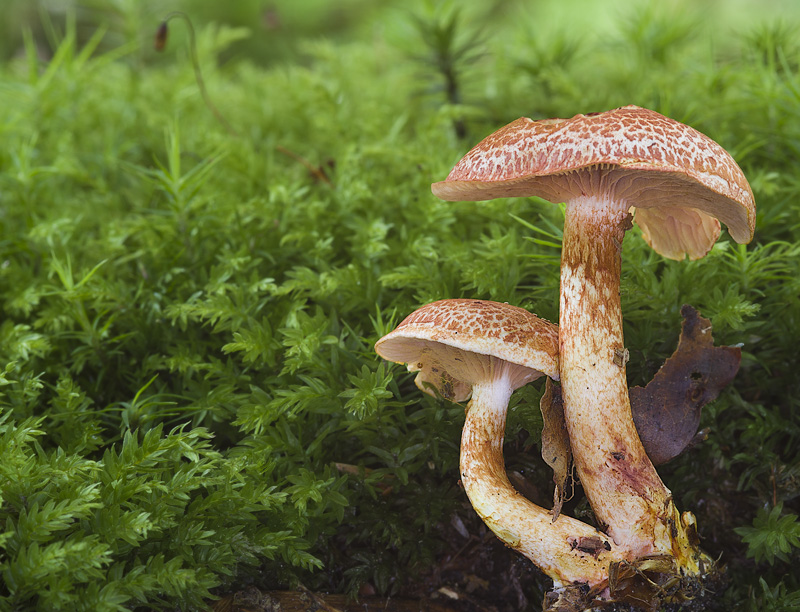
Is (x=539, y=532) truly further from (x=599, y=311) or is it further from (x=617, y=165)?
(x=617, y=165)

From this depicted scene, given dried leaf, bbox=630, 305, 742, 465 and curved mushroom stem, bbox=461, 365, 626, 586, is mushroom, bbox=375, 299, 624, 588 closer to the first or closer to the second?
curved mushroom stem, bbox=461, 365, 626, 586

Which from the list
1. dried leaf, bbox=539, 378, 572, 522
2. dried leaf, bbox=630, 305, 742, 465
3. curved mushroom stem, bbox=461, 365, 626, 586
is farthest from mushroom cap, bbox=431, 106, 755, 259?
curved mushroom stem, bbox=461, 365, 626, 586

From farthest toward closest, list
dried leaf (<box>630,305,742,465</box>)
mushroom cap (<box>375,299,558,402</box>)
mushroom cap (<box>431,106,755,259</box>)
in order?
1. dried leaf (<box>630,305,742,465</box>)
2. mushroom cap (<box>375,299,558,402</box>)
3. mushroom cap (<box>431,106,755,259</box>)

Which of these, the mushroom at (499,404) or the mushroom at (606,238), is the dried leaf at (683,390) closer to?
the mushroom at (606,238)

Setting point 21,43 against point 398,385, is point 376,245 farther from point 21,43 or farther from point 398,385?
point 21,43

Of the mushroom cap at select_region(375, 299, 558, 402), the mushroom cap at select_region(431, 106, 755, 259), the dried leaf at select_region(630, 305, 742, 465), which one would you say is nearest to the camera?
the mushroom cap at select_region(431, 106, 755, 259)

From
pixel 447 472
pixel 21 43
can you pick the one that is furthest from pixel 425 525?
pixel 21 43
